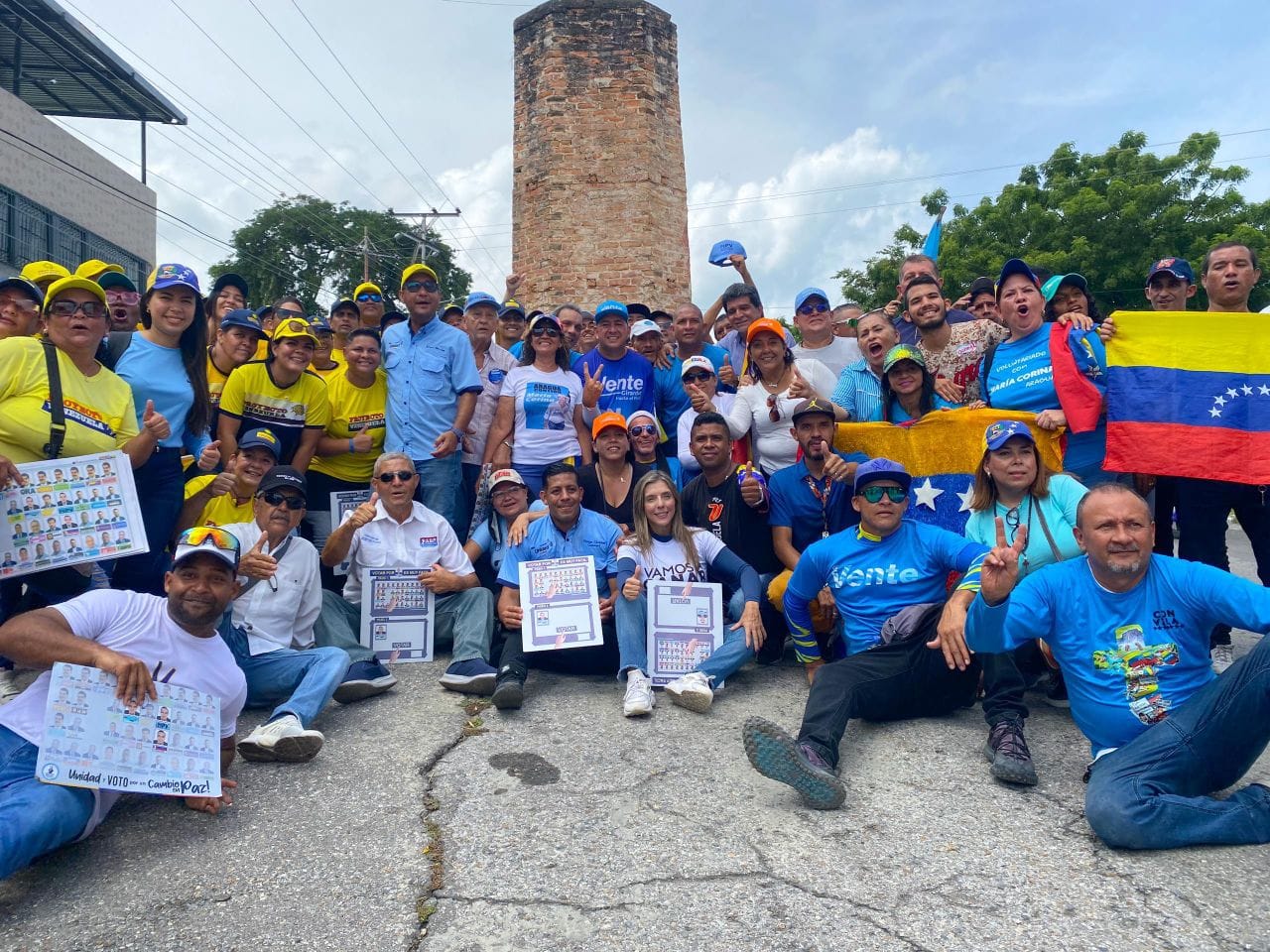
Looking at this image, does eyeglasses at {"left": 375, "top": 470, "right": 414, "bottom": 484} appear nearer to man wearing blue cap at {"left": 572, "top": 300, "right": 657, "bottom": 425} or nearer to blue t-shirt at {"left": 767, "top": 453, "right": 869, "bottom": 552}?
man wearing blue cap at {"left": 572, "top": 300, "right": 657, "bottom": 425}

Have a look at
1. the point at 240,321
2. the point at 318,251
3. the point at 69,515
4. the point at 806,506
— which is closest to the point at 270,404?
the point at 240,321

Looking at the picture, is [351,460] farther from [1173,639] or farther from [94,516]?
[1173,639]

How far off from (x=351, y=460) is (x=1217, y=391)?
5.55m

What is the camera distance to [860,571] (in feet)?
14.4

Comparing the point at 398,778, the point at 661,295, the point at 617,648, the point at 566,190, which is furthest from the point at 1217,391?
the point at 566,190

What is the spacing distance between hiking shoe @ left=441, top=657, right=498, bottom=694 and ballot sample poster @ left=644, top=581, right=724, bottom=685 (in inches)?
34.8

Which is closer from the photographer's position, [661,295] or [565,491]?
[565,491]

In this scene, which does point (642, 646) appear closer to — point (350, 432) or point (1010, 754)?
point (1010, 754)

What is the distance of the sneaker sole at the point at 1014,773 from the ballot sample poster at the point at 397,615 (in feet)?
10.8

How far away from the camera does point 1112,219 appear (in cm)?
1995

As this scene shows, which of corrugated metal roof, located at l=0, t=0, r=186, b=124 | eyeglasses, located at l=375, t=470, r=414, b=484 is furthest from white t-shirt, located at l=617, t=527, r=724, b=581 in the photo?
corrugated metal roof, located at l=0, t=0, r=186, b=124

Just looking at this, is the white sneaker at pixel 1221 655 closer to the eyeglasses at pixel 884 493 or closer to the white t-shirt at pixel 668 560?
the eyeglasses at pixel 884 493

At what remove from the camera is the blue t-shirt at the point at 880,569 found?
4297 millimetres

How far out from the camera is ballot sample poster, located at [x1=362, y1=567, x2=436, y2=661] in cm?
530
